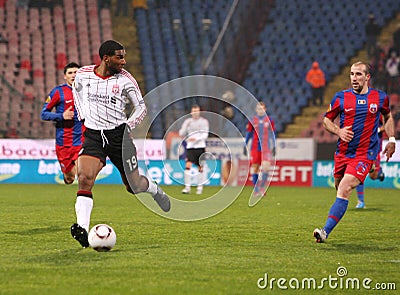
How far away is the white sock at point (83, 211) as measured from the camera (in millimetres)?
8477

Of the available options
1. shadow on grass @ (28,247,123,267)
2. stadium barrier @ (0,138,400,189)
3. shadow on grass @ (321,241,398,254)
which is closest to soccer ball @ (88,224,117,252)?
shadow on grass @ (28,247,123,267)

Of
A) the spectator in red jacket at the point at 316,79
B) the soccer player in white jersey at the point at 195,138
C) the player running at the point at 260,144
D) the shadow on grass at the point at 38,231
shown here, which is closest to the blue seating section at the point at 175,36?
the spectator in red jacket at the point at 316,79

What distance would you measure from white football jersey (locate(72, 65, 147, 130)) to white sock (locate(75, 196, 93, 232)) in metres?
0.82

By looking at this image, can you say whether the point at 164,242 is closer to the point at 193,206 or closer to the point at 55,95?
the point at 55,95

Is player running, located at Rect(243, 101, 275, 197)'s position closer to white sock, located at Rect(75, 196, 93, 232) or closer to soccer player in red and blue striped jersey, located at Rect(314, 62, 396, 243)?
soccer player in red and blue striped jersey, located at Rect(314, 62, 396, 243)

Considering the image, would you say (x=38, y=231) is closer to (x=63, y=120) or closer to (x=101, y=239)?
(x=63, y=120)

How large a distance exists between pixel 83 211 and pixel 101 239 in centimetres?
62

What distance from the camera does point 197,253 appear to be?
27.0 ft

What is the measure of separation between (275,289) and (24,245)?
3.54 m

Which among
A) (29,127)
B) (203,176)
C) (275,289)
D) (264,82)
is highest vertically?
(264,82)

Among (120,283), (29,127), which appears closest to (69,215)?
(120,283)

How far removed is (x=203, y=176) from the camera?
76.5 feet

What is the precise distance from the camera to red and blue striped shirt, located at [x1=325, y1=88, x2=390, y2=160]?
9.62 m

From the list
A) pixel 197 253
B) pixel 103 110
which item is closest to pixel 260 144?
pixel 103 110
